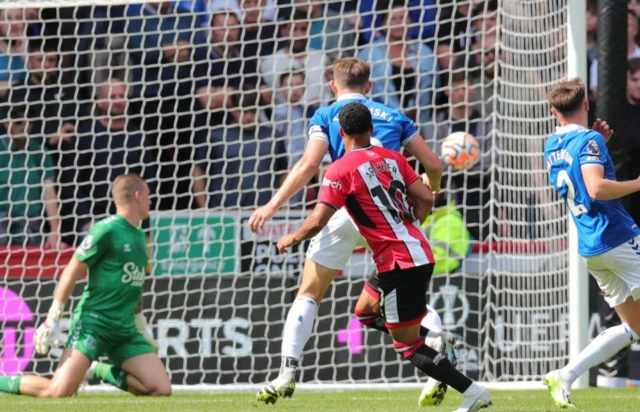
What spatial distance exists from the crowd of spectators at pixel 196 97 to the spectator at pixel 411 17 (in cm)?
2

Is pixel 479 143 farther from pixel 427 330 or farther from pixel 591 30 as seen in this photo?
pixel 427 330

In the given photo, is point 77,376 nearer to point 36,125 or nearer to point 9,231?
point 9,231

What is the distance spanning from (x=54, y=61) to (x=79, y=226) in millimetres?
1542

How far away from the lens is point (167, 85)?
986cm

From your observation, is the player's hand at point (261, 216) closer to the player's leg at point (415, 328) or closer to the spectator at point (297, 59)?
the player's leg at point (415, 328)

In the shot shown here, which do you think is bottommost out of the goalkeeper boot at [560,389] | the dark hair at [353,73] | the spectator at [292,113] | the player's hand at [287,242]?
the goalkeeper boot at [560,389]

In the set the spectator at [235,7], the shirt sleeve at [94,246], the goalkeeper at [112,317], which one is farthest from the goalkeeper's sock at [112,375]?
the spectator at [235,7]

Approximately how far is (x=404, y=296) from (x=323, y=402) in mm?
2057

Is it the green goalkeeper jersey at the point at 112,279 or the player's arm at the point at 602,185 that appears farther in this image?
the green goalkeeper jersey at the point at 112,279

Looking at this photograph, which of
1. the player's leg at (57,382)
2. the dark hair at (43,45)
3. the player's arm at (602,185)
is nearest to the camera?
the player's arm at (602,185)

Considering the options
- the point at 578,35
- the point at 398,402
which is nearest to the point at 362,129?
the point at 398,402

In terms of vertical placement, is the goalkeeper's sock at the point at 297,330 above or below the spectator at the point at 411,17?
below

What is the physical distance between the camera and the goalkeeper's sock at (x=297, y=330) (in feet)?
17.9

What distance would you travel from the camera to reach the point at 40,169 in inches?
368
